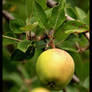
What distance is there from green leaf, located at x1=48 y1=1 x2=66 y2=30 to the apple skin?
7.3 inches

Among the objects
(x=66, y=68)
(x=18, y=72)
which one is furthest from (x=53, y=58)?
(x=18, y=72)

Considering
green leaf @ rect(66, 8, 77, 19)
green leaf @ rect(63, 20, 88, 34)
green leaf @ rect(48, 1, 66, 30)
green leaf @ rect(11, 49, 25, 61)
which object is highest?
green leaf @ rect(66, 8, 77, 19)

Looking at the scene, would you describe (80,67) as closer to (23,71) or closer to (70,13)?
(70,13)

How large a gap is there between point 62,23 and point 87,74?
677 mm

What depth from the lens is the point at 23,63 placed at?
2242 millimetres

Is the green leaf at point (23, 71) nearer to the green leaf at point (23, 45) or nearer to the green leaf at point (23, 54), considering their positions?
the green leaf at point (23, 54)

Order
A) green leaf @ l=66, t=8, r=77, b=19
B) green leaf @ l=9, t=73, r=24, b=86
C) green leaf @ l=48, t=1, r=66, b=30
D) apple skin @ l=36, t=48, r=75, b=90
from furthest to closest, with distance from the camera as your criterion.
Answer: green leaf @ l=9, t=73, r=24, b=86 → green leaf @ l=66, t=8, r=77, b=19 → green leaf @ l=48, t=1, r=66, b=30 → apple skin @ l=36, t=48, r=75, b=90

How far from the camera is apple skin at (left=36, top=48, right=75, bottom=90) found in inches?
45.1

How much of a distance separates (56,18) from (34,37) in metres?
0.28

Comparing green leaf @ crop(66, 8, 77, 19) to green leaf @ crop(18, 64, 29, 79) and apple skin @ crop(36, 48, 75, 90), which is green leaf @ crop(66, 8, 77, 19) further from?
green leaf @ crop(18, 64, 29, 79)

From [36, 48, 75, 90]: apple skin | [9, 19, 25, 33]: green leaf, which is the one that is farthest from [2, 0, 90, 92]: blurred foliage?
[36, 48, 75, 90]: apple skin

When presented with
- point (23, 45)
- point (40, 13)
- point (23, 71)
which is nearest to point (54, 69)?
point (23, 45)

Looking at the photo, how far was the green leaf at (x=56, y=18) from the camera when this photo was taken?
1.31 m

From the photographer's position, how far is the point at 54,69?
1147 mm
